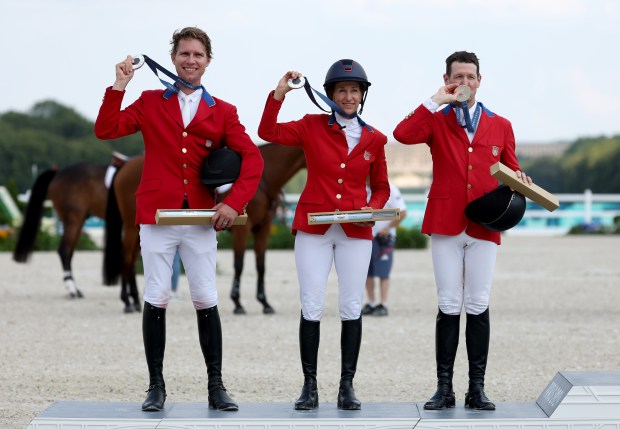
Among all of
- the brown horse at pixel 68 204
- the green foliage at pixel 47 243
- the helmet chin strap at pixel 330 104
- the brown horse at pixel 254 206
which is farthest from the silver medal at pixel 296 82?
the green foliage at pixel 47 243

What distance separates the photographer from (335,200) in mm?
5617

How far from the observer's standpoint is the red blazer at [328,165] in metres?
5.62

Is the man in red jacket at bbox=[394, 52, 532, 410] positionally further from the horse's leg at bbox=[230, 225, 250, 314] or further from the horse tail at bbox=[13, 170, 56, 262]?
the horse tail at bbox=[13, 170, 56, 262]

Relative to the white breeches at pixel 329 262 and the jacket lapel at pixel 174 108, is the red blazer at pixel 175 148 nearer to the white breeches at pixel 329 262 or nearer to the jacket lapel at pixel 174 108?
the jacket lapel at pixel 174 108

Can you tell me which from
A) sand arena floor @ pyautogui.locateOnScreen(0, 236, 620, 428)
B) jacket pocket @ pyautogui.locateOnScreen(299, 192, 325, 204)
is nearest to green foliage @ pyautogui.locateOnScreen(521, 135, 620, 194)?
sand arena floor @ pyautogui.locateOnScreen(0, 236, 620, 428)

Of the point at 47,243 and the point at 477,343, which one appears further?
the point at 47,243

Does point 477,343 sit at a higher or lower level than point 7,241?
higher

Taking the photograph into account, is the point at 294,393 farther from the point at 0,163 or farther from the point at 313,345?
the point at 0,163

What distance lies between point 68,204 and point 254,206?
358cm

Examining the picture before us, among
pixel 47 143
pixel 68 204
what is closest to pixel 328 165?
pixel 68 204

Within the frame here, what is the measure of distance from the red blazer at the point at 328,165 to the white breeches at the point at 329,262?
0.16ft

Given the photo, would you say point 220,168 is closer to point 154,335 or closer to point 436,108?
point 154,335

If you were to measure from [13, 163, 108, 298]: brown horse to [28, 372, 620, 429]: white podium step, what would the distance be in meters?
8.89

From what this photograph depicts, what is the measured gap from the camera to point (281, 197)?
12688mm
